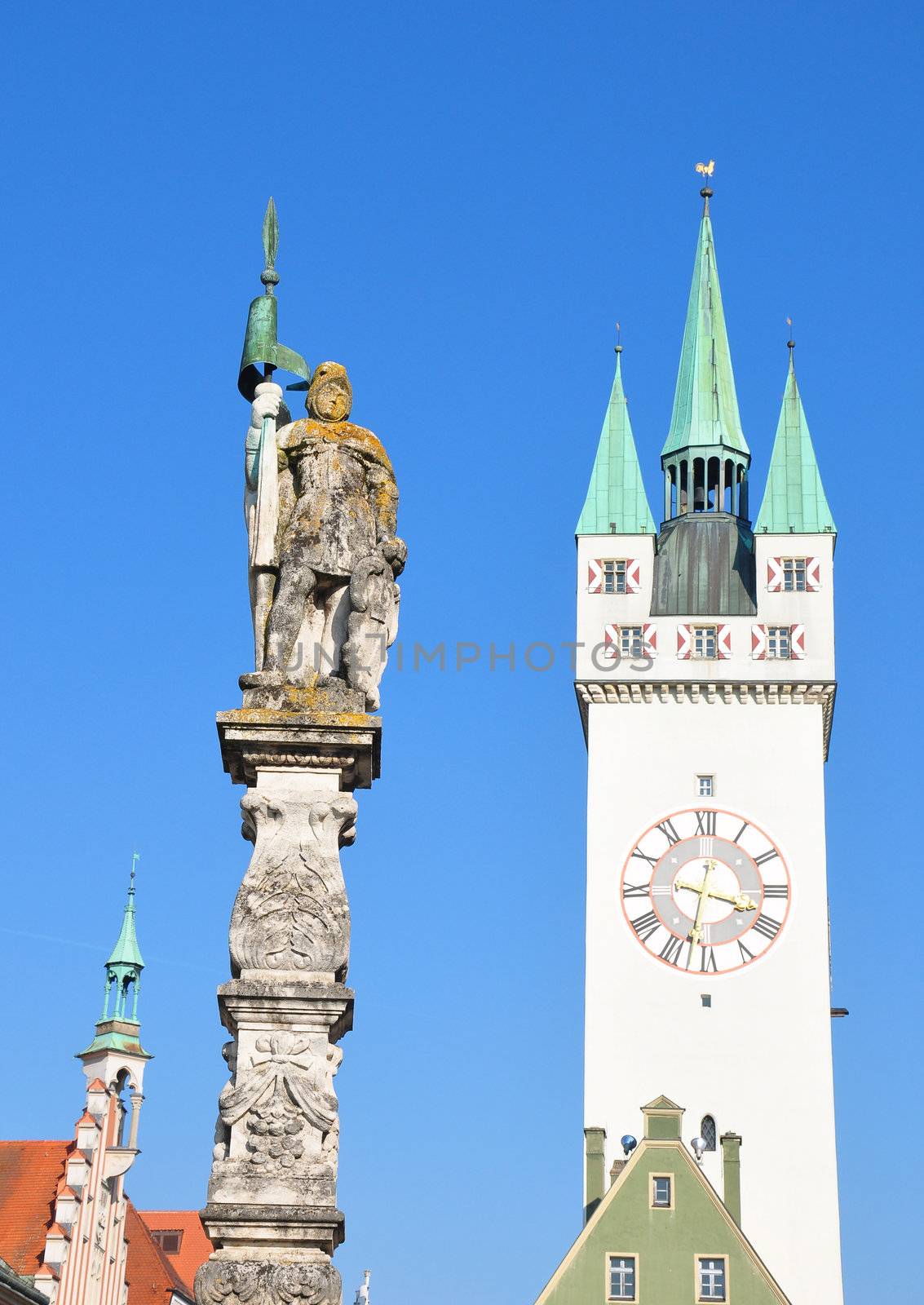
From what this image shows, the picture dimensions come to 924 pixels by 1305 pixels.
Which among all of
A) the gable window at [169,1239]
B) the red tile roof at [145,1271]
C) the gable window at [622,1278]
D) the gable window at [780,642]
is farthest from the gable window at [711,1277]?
the gable window at [169,1239]

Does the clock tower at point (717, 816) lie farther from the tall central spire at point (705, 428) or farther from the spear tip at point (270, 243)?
the spear tip at point (270, 243)

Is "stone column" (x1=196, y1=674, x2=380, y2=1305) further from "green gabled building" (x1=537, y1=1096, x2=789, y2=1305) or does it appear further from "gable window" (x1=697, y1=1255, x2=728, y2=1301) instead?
"gable window" (x1=697, y1=1255, x2=728, y2=1301)

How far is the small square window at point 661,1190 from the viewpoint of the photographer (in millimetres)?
44250

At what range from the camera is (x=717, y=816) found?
49844 mm

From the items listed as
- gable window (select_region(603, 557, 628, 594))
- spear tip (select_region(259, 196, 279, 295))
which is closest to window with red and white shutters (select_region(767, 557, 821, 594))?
gable window (select_region(603, 557, 628, 594))

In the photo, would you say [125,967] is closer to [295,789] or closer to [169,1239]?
[169,1239]

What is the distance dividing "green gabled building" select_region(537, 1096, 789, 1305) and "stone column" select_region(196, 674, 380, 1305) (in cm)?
3697

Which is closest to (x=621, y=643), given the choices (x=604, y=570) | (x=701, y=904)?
(x=604, y=570)

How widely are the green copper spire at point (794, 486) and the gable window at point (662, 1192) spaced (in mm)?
15440

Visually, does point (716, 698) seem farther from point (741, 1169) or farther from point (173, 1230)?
point (173, 1230)

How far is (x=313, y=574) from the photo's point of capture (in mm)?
8547

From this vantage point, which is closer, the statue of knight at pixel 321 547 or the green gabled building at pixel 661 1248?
the statue of knight at pixel 321 547

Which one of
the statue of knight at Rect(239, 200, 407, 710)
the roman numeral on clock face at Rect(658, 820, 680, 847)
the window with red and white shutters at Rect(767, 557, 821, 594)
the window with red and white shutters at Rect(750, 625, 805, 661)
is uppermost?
the window with red and white shutters at Rect(767, 557, 821, 594)

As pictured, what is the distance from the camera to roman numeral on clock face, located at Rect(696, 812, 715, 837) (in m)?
49.8
